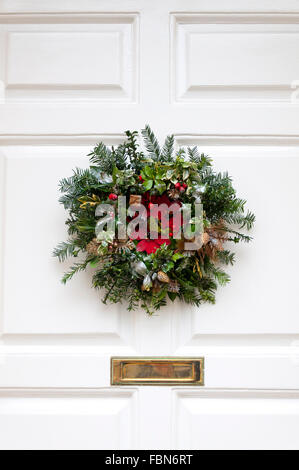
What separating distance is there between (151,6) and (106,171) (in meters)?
0.47

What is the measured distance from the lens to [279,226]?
1017 mm

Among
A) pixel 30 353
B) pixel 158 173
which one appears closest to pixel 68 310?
pixel 30 353

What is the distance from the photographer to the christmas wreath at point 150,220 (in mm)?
904

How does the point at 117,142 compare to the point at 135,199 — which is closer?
the point at 135,199

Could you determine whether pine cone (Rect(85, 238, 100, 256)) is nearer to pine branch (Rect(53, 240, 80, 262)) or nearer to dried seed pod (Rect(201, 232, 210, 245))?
pine branch (Rect(53, 240, 80, 262))

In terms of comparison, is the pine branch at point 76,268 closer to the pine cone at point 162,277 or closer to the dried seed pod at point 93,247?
the dried seed pod at point 93,247

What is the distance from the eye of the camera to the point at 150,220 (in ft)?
2.98

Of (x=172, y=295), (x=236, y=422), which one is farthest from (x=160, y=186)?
(x=236, y=422)

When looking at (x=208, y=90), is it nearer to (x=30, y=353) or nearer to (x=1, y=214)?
(x=1, y=214)

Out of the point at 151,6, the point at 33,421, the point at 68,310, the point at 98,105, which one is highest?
the point at 151,6

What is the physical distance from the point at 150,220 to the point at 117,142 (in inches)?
9.9

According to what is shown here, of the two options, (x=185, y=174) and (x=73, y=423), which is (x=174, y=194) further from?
(x=73, y=423)

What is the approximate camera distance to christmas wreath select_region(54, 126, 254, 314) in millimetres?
904

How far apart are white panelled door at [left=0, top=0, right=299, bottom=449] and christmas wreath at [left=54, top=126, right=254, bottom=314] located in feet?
0.25
